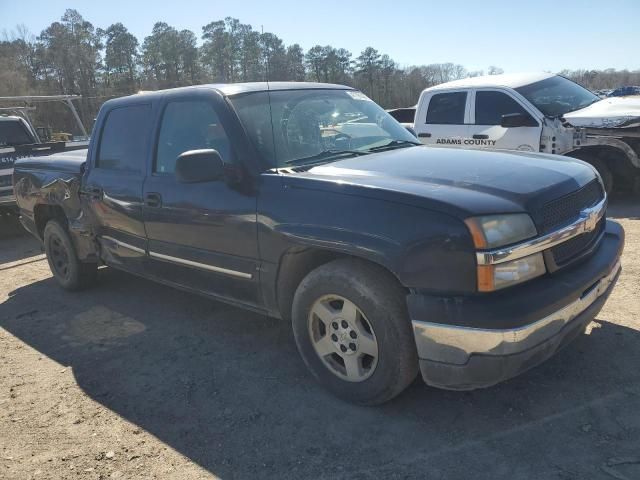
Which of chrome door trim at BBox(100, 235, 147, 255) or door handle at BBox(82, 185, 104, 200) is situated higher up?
door handle at BBox(82, 185, 104, 200)

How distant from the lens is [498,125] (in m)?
8.00

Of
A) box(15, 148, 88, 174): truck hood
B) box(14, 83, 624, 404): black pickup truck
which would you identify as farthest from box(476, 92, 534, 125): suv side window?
box(15, 148, 88, 174): truck hood

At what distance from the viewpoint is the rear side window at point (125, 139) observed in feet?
13.9

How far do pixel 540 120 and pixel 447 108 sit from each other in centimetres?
149

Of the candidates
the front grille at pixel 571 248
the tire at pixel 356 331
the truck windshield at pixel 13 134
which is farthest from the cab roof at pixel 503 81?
the truck windshield at pixel 13 134

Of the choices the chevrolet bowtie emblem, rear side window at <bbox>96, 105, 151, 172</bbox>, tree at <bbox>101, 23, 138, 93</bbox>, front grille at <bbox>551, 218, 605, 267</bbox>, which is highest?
tree at <bbox>101, 23, 138, 93</bbox>

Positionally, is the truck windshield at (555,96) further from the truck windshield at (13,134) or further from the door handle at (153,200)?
the truck windshield at (13,134)

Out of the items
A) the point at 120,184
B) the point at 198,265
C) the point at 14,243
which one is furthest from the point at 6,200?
the point at 198,265

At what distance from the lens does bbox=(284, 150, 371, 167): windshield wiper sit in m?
3.40

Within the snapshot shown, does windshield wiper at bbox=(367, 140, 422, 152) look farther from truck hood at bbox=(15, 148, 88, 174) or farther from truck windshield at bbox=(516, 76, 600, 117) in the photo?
truck windshield at bbox=(516, 76, 600, 117)

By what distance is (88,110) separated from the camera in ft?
93.7

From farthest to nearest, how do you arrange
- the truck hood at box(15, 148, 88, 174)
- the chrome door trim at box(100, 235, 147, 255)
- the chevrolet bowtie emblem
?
the truck hood at box(15, 148, 88, 174), the chrome door trim at box(100, 235, 147, 255), the chevrolet bowtie emblem

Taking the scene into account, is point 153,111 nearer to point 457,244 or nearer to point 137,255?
point 137,255

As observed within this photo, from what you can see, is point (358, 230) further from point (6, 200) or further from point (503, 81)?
point (6, 200)
